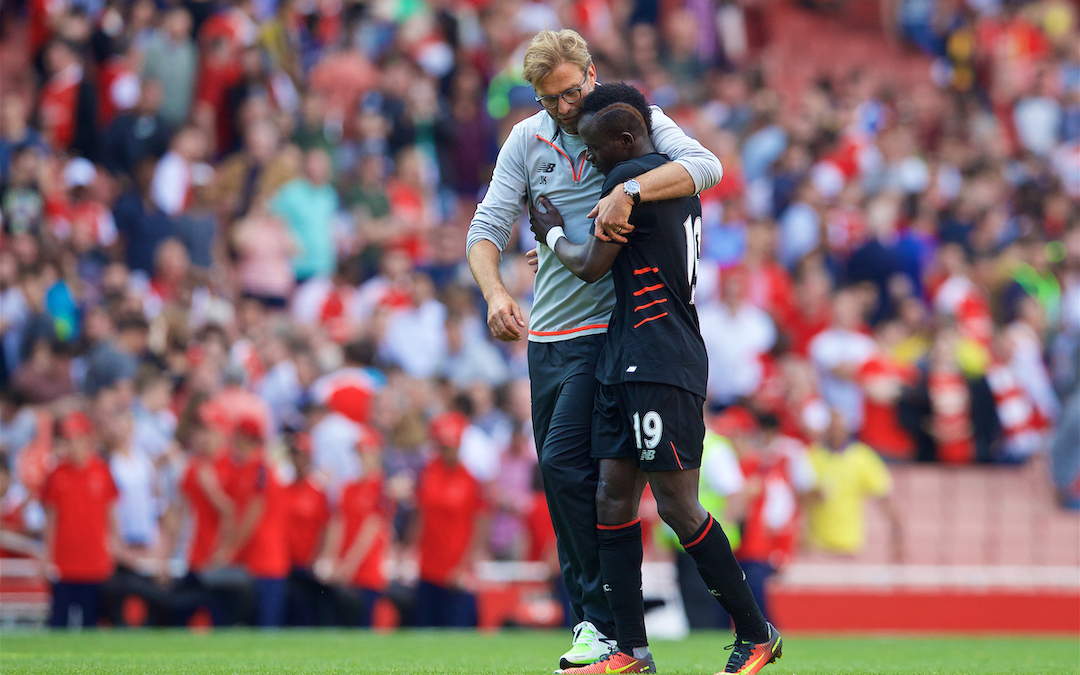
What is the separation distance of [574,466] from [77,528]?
609 cm

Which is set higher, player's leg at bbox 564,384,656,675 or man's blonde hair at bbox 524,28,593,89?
man's blonde hair at bbox 524,28,593,89

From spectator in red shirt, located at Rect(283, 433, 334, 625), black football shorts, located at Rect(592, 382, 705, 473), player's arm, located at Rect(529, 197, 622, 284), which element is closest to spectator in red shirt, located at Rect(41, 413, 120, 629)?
spectator in red shirt, located at Rect(283, 433, 334, 625)

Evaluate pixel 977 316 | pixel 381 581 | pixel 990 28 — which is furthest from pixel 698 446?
pixel 990 28

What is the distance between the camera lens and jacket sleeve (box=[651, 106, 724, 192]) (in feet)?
16.5

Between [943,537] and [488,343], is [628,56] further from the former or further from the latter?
[943,537]

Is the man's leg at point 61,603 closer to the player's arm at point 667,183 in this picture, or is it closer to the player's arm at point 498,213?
the player's arm at point 498,213

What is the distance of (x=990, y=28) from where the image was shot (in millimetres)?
20266

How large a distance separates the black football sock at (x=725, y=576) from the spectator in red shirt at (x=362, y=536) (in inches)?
246

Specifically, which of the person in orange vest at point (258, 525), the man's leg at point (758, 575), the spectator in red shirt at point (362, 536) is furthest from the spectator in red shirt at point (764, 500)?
the person in orange vest at point (258, 525)

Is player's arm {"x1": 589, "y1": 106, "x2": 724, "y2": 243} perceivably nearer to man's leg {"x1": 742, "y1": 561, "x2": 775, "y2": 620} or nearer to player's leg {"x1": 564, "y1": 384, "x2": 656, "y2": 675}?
player's leg {"x1": 564, "y1": 384, "x2": 656, "y2": 675}

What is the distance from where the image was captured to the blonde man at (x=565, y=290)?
5.21 metres

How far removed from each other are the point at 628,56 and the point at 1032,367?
22.0ft

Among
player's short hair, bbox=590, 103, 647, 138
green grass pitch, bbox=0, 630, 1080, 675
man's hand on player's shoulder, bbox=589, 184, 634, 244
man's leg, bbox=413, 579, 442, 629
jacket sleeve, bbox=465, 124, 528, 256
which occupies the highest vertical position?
player's short hair, bbox=590, 103, 647, 138

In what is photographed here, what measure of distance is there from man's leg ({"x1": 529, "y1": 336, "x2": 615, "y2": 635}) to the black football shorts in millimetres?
355
